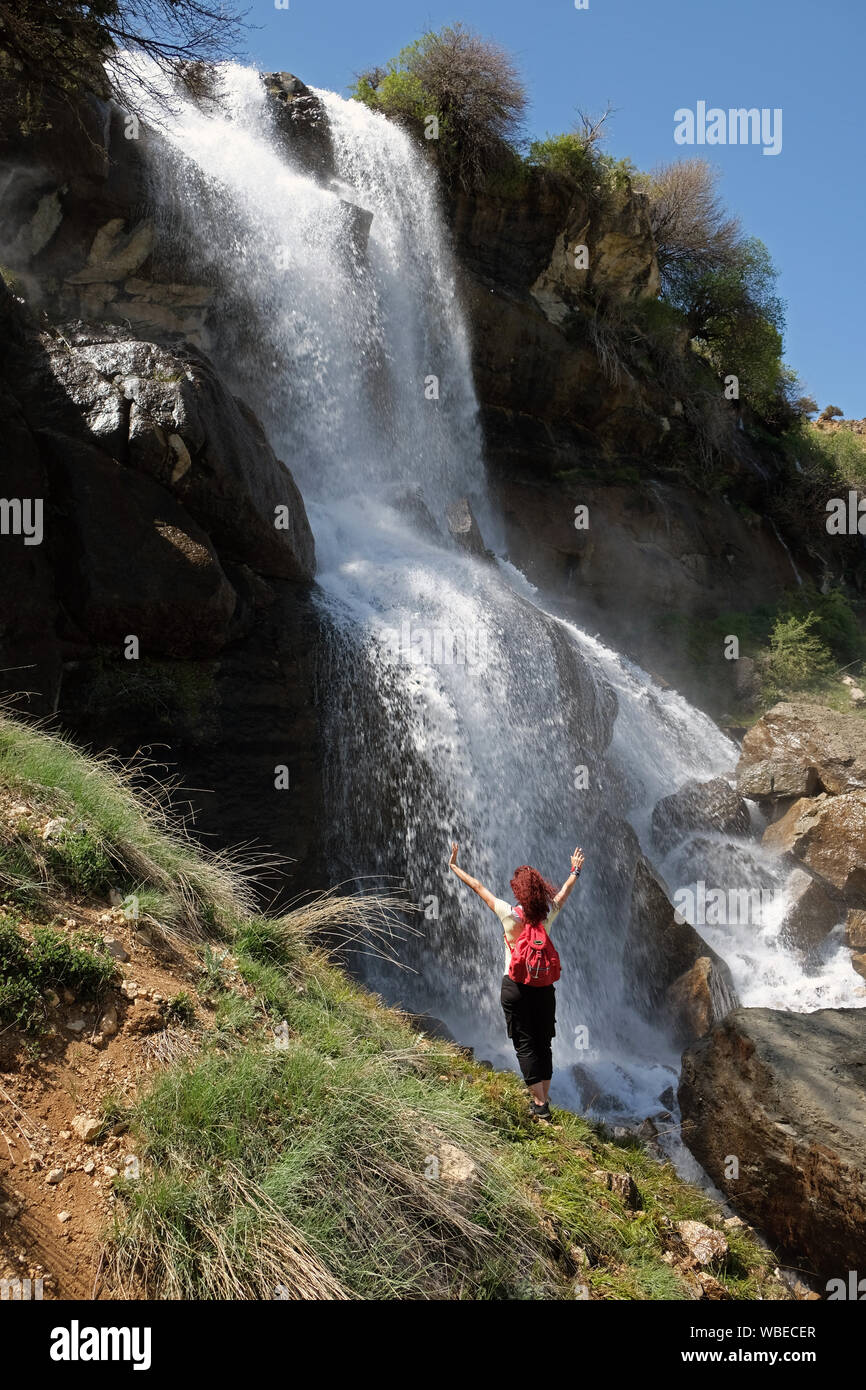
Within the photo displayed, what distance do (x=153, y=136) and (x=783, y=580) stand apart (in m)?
16.7

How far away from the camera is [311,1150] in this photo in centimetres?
306

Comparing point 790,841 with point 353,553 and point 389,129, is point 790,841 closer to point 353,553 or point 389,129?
point 353,553

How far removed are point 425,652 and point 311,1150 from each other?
6373 millimetres

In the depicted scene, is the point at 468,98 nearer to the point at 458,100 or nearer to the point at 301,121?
the point at 458,100

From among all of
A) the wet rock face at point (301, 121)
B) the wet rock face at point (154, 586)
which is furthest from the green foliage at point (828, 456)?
the wet rock face at point (154, 586)

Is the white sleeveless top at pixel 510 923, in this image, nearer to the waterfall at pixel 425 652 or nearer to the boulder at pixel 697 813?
the waterfall at pixel 425 652

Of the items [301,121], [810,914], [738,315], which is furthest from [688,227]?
Answer: [810,914]

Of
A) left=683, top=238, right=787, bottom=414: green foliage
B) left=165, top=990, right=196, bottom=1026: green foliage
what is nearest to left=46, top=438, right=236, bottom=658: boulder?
left=165, top=990, right=196, bottom=1026: green foliage

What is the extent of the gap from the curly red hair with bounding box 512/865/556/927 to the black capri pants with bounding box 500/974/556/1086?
0.38 m

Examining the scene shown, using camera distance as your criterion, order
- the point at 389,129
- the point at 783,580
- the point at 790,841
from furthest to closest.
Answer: the point at 783,580
the point at 389,129
the point at 790,841

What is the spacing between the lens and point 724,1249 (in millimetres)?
4457

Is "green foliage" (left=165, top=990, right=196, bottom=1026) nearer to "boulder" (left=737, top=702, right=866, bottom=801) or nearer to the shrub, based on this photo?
"boulder" (left=737, top=702, right=866, bottom=801)

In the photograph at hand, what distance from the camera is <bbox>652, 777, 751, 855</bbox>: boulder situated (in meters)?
11.6
